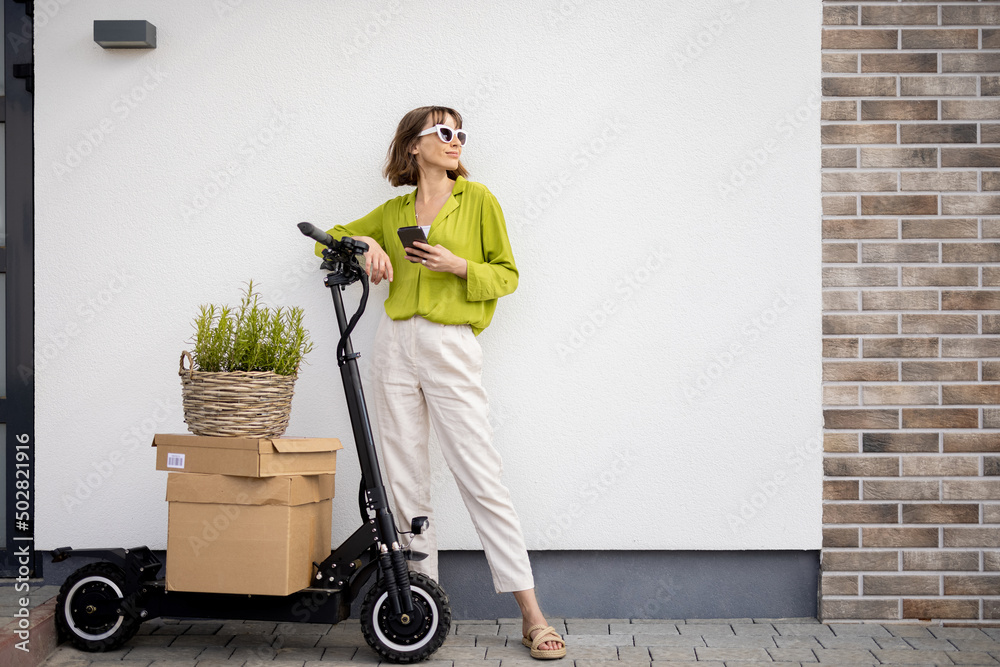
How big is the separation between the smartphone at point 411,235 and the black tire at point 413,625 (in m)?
1.12

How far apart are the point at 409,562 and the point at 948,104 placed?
2744mm

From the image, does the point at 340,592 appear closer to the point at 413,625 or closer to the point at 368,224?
the point at 413,625

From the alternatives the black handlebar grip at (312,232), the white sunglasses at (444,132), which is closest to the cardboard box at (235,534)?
the black handlebar grip at (312,232)

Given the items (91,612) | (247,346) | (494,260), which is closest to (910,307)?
(494,260)

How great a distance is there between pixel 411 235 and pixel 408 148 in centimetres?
46

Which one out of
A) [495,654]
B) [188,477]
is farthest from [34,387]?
[495,654]

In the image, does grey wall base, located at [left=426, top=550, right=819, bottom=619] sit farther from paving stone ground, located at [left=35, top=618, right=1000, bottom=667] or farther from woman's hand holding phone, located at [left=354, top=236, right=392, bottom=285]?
woman's hand holding phone, located at [left=354, top=236, right=392, bottom=285]

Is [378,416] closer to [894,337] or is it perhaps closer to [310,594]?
[310,594]

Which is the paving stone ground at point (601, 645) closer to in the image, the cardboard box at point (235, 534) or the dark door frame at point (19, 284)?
the cardboard box at point (235, 534)

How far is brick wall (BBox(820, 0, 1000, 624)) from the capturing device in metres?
3.29

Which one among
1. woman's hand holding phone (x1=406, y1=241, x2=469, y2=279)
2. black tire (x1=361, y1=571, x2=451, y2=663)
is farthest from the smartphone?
black tire (x1=361, y1=571, x2=451, y2=663)

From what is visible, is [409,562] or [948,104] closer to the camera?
[409,562]

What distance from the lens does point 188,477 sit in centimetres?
278

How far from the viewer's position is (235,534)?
275 centimetres
